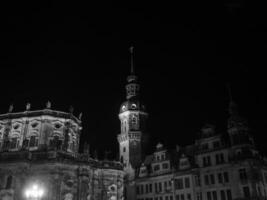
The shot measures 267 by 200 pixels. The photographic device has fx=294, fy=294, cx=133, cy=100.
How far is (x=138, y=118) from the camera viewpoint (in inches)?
2788

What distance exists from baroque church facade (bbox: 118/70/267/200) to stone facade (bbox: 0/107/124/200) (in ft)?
28.6

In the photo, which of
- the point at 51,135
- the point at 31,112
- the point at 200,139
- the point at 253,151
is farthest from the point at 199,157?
A: the point at 31,112

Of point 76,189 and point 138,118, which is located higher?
point 138,118

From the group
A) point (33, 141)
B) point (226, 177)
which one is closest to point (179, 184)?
point (226, 177)

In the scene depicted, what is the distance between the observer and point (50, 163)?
4791 cm

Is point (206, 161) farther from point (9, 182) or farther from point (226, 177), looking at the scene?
point (9, 182)

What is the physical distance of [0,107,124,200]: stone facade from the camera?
155 ft

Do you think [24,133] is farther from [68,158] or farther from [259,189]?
[259,189]

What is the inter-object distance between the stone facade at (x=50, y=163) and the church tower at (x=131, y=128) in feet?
34.7

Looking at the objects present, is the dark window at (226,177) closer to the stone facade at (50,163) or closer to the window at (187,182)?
the window at (187,182)

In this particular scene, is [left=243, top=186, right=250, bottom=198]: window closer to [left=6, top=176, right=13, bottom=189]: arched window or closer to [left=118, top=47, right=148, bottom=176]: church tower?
[left=118, top=47, right=148, bottom=176]: church tower

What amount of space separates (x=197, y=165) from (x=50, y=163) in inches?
1047

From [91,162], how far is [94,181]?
345cm

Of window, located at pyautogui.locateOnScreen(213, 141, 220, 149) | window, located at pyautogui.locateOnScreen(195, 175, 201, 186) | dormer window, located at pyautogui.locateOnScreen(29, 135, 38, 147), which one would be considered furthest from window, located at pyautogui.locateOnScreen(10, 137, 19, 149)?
window, located at pyautogui.locateOnScreen(213, 141, 220, 149)
